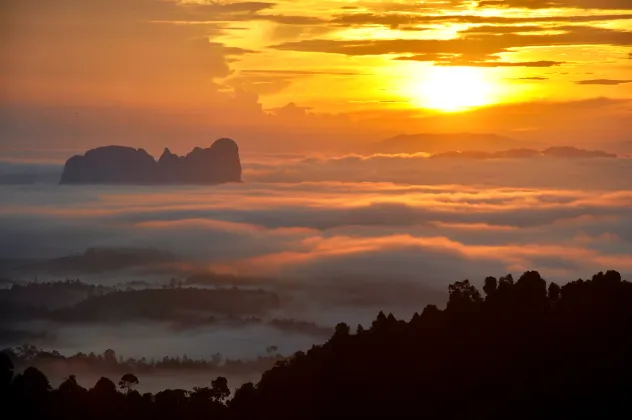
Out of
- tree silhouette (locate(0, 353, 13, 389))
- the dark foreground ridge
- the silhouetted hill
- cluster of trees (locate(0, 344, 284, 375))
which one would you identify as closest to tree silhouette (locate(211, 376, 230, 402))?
the dark foreground ridge

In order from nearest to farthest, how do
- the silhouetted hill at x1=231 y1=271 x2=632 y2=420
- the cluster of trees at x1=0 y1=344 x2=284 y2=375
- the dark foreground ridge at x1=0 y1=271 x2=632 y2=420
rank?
1. the silhouetted hill at x1=231 y1=271 x2=632 y2=420
2. the dark foreground ridge at x1=0 y1=271 x2=632 y2=420
3. the cluster of trees at x1=0 y1=344 x2=284 y2=375

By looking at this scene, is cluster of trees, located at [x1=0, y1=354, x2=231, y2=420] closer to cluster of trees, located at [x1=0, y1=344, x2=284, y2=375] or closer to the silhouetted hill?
the silhouetted hill

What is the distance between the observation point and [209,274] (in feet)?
466

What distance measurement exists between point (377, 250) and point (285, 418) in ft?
417

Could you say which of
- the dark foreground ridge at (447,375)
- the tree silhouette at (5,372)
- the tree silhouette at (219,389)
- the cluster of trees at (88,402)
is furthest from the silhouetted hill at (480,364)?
the tree silhouette at (5,372)

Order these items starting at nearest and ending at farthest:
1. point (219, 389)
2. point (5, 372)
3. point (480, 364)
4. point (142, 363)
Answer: point (480, 364) → point (5, 372) → point (219, 389) → point (142, 363)

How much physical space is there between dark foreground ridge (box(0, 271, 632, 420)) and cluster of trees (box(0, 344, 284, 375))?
46.0 meters

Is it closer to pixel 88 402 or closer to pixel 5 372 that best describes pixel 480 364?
pixel 88 402

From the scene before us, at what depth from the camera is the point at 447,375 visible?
2903cm

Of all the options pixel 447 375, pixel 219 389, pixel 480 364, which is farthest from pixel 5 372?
pixel 480 364

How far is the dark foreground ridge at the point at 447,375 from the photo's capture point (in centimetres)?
2750

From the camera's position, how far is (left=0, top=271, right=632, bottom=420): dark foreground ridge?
2750 centimetres

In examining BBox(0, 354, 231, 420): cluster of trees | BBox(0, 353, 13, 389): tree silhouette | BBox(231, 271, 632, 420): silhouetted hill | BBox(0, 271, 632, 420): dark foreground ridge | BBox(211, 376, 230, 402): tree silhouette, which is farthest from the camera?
BBox(211, 376, 230, 402): tree silhouette

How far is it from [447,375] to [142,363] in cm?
6181
